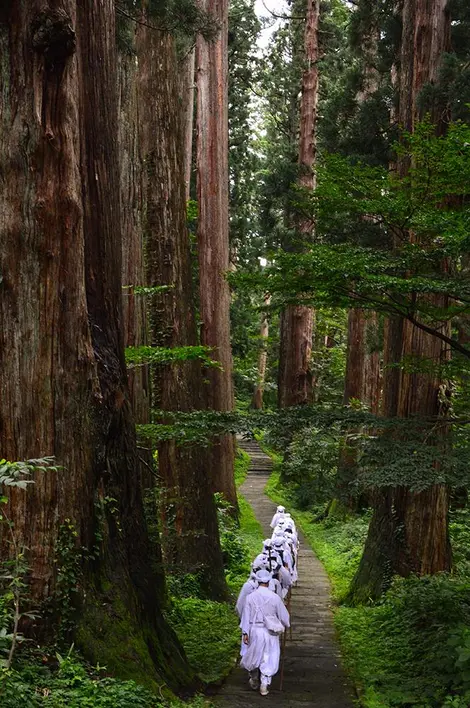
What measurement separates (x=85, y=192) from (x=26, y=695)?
149 inches

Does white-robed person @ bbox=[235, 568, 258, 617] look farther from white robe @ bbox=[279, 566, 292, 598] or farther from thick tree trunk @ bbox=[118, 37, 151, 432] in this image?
thick tree trunk @ bbox=[118, 37, 151, 432]

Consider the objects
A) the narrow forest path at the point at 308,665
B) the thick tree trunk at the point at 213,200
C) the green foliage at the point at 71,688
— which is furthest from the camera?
the thick tree trunk at the point at 213,200

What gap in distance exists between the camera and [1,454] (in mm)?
5750

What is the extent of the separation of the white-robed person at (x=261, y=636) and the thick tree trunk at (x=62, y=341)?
83.1 inches

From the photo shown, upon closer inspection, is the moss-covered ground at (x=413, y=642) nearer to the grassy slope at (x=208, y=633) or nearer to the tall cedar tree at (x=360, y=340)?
the grassy slope at (x=208, y=633)

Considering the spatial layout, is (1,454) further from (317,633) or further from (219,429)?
(317,633)

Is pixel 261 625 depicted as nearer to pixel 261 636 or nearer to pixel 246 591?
pixel 261 636

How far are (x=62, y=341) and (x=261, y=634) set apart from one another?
14.3 ft

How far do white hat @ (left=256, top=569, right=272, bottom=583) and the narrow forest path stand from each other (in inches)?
44.2

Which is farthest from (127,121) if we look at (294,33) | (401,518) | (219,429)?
(294,33)

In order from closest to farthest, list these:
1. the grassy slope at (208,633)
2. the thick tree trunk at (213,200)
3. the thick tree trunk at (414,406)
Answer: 1. the grassy slope at (208,633)
2. the thick tree trunk at (414,406)
3. the thick tree trunk at (213,200)

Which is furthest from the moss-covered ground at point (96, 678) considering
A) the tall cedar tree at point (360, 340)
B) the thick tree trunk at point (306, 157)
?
the thick tree trunk at point (306, 157)

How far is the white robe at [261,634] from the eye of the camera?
8500mm

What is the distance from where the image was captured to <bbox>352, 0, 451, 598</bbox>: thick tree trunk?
1105cm
